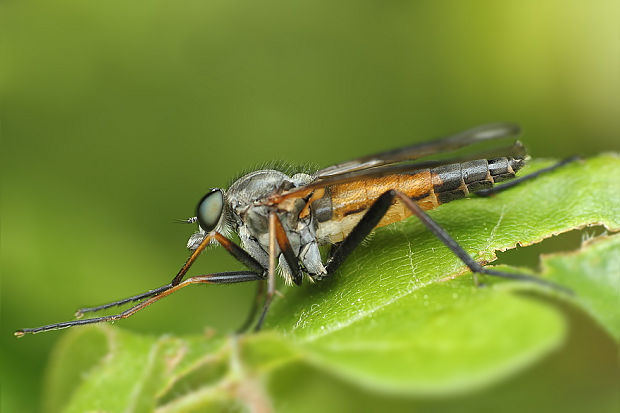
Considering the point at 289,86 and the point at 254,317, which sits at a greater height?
the point at 289,86

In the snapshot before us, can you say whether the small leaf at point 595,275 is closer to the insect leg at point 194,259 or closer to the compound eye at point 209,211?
the insect leg at point 194,259

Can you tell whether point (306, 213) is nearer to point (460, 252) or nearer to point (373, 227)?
point (373, 227)

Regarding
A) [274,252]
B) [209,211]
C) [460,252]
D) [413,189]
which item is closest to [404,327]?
[460,252]

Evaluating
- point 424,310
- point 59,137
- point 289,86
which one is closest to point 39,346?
point 59,137

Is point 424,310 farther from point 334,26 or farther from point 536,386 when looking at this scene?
point 334,26

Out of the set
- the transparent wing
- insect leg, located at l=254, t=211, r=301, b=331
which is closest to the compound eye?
insect leg, located at l=254, t=211, r=301, b=331

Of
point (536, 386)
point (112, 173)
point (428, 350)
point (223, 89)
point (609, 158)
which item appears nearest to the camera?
→ point (428, 350)
